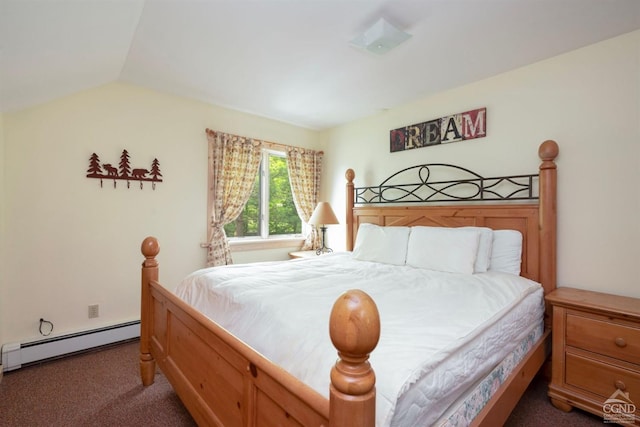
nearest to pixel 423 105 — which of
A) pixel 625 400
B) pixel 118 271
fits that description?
pixel 625 400

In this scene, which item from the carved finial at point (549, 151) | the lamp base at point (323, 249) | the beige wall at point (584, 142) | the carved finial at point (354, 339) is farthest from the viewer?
the lamp base at point (323, 249)

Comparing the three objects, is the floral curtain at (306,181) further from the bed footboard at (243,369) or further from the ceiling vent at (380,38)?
the bed footboard at (243,369)

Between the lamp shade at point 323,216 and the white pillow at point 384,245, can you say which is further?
the lamp shade at point 323,216

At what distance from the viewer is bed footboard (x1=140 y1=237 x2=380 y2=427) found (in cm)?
62

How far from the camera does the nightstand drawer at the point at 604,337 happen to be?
1598 mm

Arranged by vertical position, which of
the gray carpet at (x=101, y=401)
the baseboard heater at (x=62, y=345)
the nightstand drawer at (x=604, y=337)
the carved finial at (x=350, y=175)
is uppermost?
the carved finial at (x=350, y=175)

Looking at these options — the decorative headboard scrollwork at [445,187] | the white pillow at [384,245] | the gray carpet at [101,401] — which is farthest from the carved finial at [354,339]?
the decorative headboard scrollwork at [445,187]

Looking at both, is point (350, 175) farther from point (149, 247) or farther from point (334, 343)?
point (334, 343)

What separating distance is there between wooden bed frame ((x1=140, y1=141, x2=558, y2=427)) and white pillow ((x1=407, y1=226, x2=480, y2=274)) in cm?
35

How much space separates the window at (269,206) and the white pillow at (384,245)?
135 cm

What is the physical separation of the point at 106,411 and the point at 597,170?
142 inches

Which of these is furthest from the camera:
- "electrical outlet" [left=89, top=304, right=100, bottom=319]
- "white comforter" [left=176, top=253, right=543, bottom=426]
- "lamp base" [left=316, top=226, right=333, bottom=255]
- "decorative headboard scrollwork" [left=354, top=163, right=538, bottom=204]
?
"lamp base" [left=316, top=226, right=333, bottom=255]

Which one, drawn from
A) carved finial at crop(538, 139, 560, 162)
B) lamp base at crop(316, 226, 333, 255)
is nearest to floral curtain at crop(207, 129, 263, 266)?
lamp base at crop(316, 226, 333, 255)

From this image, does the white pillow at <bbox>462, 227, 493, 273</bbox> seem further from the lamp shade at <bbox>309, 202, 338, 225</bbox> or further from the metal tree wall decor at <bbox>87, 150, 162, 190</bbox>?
the metal tree wall decor at <bbox>87, 150, 162, 190</bbox>
